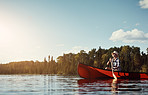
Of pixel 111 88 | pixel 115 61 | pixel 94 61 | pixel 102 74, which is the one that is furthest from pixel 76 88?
pixel 94 61

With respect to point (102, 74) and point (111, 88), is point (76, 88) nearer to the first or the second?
point (111, 88)

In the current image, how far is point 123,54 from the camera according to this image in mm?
92188

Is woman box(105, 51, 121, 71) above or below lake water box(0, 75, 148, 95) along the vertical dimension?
above


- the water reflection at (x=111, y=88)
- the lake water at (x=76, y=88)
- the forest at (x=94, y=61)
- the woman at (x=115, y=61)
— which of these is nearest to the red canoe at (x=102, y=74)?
the woman at (x=115, y=61)

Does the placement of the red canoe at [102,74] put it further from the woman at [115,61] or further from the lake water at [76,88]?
the lake water at [76,88]

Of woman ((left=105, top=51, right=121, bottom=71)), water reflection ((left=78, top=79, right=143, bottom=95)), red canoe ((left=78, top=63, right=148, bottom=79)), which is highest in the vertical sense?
woman ((left=105, top=51, right=121, bottom=71))

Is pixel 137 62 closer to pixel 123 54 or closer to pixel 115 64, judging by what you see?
pixel 123 54

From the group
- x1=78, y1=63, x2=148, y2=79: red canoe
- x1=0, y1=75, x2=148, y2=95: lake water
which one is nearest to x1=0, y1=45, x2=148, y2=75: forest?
x1=78, y1=63, x2=148, y2=79: red canoe

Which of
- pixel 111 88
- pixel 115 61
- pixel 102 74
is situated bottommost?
pixel 111 88

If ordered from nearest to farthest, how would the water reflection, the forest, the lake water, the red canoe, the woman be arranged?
the lake water < the water reflection < the woman < the red canoe < the forest

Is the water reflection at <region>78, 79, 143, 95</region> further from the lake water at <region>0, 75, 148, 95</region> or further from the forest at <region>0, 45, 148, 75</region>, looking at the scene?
the forest at <region>0, 45, 148, 75</region>

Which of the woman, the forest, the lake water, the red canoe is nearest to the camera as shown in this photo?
the lake water

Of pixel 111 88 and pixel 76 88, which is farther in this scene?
pixel 76 88

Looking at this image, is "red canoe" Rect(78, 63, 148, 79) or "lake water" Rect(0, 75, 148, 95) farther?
"red canoe" Rect(78, 63, 148, 79)
